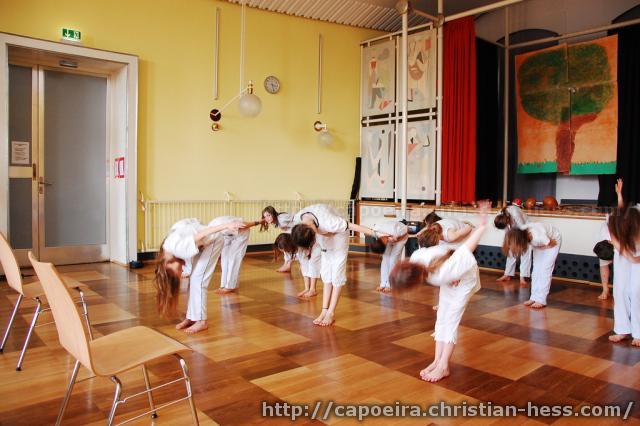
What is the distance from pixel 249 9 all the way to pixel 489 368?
6499mm

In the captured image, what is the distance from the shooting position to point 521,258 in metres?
6.28

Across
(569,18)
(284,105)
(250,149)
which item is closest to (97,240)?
(250,149)

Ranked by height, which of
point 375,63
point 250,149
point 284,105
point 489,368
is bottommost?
point 489,368

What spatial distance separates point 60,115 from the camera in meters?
6.64

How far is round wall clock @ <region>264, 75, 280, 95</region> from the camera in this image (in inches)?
316

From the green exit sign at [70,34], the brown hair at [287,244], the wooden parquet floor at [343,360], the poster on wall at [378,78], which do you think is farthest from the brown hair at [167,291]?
the poster on wall at [378,78]

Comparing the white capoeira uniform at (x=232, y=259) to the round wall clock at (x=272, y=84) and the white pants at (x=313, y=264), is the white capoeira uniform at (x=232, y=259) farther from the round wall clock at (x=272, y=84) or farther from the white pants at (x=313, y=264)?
the round wall clock at (x=272, y=84)

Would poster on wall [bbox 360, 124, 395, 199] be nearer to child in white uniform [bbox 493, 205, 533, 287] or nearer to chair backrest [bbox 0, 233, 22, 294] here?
child in white uniform [bbox 493, 205, 533, 287]

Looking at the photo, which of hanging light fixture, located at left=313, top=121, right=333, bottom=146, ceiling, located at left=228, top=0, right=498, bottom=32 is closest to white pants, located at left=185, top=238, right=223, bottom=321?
hanging light fixture, located at left=313, top=121, right=333, bottom=146

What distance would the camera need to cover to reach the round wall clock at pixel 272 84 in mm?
8023

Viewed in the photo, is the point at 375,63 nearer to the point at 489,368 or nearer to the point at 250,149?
the point at 250,149

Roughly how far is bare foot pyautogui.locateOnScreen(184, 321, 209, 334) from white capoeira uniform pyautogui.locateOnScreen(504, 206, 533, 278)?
3355 millimetres

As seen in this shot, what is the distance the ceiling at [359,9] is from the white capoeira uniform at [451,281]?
5.99 metres

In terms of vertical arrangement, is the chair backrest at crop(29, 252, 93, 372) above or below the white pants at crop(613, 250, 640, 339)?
above
